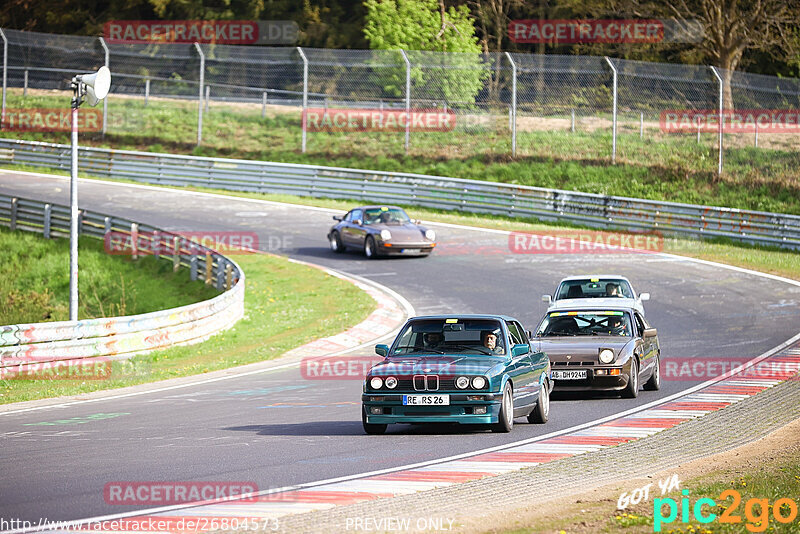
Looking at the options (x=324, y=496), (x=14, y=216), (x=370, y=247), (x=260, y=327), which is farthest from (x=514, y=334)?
(x=14, y=216)

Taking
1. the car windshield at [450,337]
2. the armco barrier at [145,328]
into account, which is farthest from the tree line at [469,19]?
the car windshield at [450,337]

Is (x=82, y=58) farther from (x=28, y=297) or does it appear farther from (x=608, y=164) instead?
(x=608, y=164)

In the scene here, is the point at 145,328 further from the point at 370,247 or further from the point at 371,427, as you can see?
the point at 370,247

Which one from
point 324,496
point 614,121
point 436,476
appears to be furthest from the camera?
point 614,121

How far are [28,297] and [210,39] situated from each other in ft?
135

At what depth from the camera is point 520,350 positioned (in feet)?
41.2

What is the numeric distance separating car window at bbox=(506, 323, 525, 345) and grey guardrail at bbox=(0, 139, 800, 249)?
A: 19.8m

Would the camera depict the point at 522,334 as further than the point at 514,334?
Yes

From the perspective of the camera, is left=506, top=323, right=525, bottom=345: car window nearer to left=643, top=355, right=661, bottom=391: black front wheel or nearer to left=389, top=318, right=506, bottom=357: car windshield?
left=389, top=318, right=506, bottom=357: car windshield

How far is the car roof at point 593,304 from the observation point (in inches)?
622

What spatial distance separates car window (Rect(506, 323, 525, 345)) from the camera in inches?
500

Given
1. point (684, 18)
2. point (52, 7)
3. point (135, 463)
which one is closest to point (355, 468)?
point (135, 463)

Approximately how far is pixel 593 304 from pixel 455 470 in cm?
809

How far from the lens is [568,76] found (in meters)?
37.5
